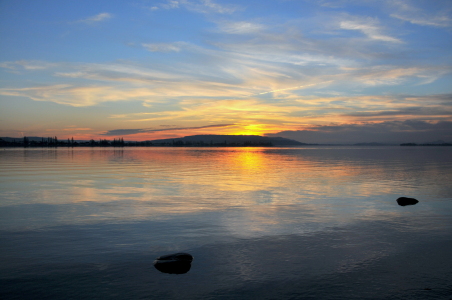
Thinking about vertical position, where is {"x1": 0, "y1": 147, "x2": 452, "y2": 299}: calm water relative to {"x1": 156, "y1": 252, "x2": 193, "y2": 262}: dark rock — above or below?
below

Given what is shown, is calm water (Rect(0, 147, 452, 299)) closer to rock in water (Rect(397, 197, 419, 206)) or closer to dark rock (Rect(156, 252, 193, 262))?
dark rock (Rect(156, 252, 193, 262))

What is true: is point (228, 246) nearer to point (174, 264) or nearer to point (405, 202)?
point (174, 264)

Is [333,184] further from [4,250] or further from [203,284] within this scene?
[4,250]

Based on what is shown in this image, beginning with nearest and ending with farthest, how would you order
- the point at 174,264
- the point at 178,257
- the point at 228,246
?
the point at 174,264 → the point at 178,257 → the point at 228,246

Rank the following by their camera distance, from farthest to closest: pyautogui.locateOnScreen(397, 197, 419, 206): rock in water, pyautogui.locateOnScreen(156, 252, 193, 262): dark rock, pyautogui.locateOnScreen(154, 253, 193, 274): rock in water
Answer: pyautogui.locateOnScreen(397, 197, 419, 206): rock in water < pyautogui.locateOnScreen(156, 252, 193, 262): dark rock < pyautogui.locateOnScreen(154, 253, 193, 274): rock in water

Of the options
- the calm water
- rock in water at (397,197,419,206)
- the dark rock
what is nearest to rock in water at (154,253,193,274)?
the dark rock

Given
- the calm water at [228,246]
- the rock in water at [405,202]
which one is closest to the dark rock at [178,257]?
the calm water at [228,246]

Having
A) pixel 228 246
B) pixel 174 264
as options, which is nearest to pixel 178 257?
pixel 174 264

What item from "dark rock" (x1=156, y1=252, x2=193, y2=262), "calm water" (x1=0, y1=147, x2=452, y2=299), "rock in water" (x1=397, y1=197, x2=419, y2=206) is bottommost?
"calm water" (x1=0, y1=147, x2=452, y2=299)

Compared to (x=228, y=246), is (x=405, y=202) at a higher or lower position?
higher

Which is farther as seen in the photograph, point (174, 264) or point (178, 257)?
point (178, 257)

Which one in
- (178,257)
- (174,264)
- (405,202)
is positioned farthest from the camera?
(405,202)

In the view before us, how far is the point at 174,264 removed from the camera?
8492 mm

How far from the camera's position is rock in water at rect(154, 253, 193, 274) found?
8.42 metres
